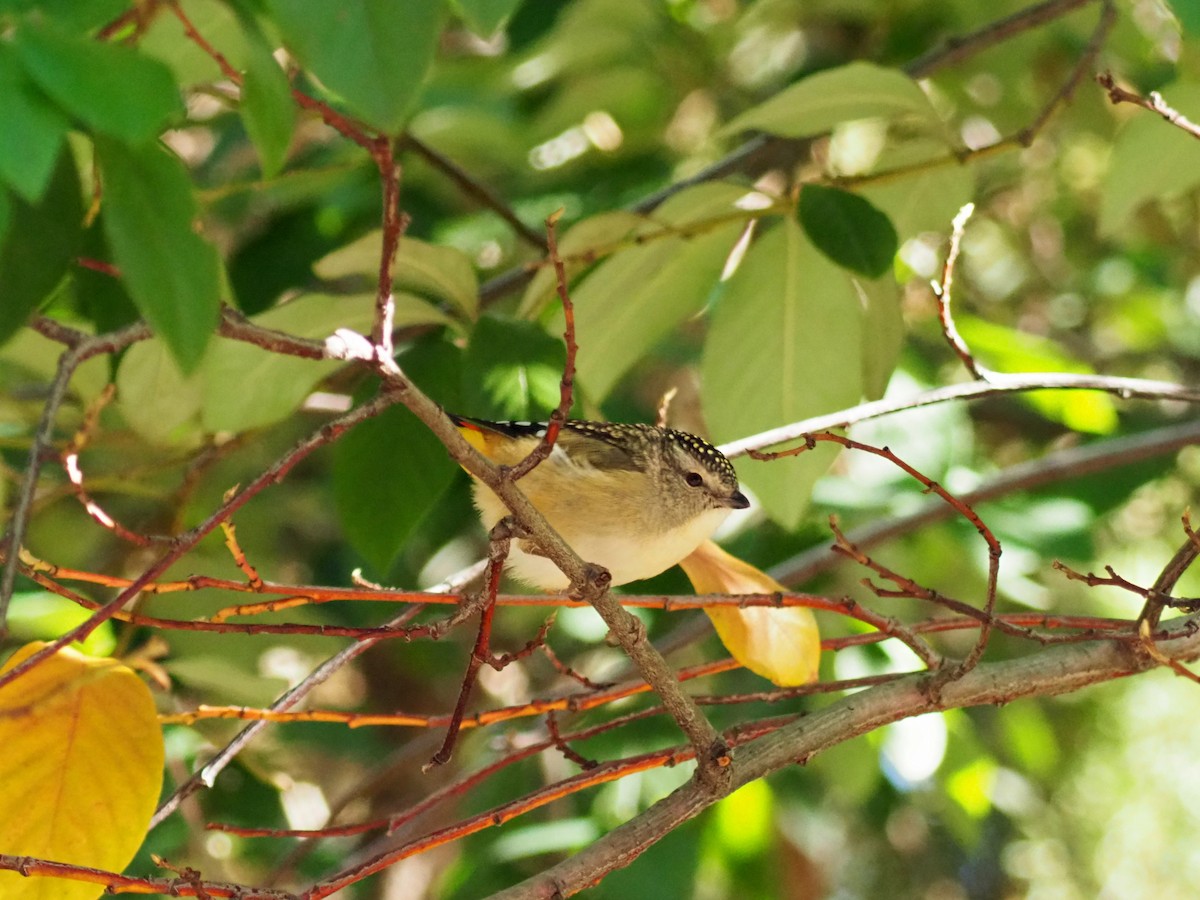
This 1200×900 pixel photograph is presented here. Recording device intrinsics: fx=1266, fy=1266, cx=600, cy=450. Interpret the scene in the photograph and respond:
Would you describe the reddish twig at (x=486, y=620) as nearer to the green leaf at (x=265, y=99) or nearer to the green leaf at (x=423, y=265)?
the green leaf at (x=265, y=99)

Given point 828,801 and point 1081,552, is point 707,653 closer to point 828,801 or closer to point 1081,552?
point 1081,552

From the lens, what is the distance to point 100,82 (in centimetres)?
81

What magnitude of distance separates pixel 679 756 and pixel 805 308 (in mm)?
726

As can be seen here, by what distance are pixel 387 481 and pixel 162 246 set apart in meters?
0.79

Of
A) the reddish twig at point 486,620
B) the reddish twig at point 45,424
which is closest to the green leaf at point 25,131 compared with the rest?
the reddish twig at point 45,424

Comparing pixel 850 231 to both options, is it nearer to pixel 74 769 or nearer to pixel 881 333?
pixel 881 333

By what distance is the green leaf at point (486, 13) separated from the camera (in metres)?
1.04

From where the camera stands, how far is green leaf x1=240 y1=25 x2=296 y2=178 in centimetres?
95

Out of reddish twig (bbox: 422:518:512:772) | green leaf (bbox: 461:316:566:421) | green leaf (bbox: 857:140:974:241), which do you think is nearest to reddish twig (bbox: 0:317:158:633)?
reddish twig (bbox: 422:518:512:772)

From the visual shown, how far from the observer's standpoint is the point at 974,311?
389 cm

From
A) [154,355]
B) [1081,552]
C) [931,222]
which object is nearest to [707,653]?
[1081,552]

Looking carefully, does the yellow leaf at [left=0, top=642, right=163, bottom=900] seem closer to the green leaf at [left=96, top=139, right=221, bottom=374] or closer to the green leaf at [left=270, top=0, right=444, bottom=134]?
the green leaf at [left=96, top=139, right=221, bottom=374]

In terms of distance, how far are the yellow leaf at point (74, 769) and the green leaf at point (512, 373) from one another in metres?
0.56

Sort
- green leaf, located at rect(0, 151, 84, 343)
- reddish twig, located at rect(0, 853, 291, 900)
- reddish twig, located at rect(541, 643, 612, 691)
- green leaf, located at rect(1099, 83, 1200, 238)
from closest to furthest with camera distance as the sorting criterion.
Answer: reddish twig, located at rect(0, 853, 291, 900), green leaf, located at rect(0, 151, 84, 343), reddish twig, located at rect(541, 643, 612, 691), green leaf, located at rect(1099, 83, 1200, 238)
